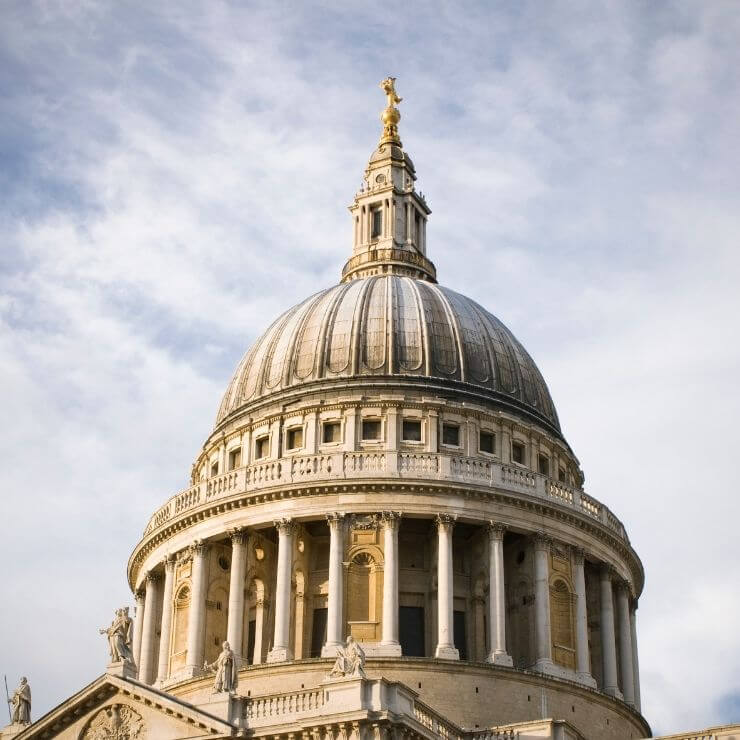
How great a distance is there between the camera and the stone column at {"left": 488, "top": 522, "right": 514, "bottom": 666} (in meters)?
56.0

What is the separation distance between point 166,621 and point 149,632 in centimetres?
186

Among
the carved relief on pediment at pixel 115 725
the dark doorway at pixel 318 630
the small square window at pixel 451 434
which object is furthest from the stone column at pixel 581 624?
the carved relief on pediment at pixel 115 725

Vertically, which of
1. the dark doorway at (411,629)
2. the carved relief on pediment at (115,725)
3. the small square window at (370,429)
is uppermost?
the small square window at (370,429)

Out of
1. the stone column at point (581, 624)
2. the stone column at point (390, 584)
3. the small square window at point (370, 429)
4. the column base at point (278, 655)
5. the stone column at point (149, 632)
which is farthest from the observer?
the small square window at point (370, 429)

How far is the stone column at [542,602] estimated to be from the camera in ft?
187

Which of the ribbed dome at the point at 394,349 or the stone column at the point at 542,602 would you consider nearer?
the stone column at the point at 542,602

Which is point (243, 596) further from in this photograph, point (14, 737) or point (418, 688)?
point (14, 737)

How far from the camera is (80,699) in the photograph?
46938mm

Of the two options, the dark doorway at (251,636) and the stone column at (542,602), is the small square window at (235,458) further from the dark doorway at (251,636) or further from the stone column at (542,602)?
the stone column at (542,602)

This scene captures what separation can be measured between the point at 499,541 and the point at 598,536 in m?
5.24

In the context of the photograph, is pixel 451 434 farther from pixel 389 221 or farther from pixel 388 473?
pixel 389 221

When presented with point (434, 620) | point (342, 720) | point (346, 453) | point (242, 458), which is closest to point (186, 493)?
point (242, 458)

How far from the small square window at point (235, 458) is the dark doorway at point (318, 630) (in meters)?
8.70

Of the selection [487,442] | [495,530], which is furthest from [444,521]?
[487,442]
